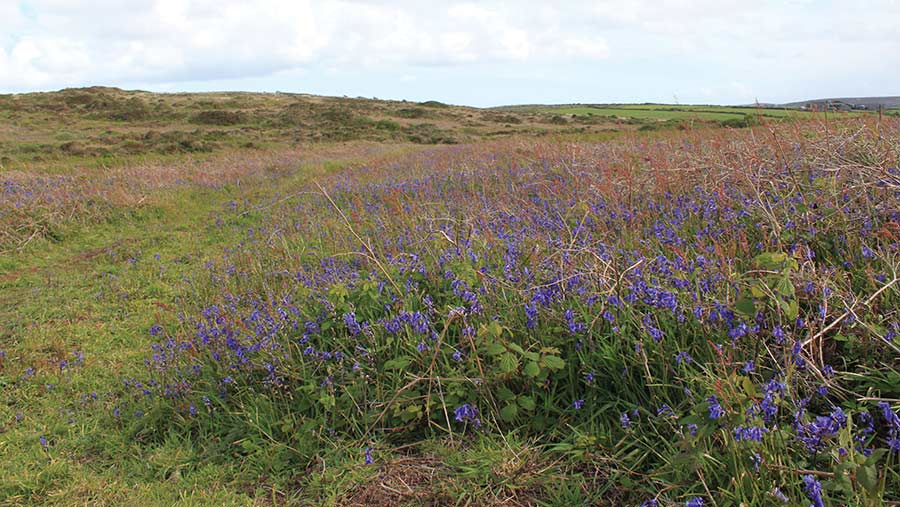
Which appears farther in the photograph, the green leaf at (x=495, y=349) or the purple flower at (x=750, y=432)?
the green leaf at (x=495, y=349)

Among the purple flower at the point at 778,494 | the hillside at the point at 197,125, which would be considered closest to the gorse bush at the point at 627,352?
the purple flower at the point at 778,494

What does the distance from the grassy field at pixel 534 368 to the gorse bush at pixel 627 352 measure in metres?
0.02

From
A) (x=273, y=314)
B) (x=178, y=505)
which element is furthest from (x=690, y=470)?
(x=273, y=314)

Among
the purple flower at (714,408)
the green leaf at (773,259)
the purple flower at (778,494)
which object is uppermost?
the green leaf at (773,259)

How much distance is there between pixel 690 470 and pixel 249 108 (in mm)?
47799

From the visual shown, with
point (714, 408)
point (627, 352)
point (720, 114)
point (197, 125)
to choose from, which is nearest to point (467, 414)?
point (627, 352)

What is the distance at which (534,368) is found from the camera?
2.45 metres

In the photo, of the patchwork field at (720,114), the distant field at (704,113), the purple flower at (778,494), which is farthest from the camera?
the distant field at (704,113)

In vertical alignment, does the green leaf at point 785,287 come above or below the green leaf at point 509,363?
above

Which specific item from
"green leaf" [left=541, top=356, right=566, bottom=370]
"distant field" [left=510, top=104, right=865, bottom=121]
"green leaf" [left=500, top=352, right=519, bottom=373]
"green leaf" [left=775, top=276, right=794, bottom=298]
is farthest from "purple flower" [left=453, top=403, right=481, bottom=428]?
"distant field" [left=510, top=104, right=865, bottom=121]

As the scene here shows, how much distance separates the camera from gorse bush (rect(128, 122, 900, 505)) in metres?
1.96

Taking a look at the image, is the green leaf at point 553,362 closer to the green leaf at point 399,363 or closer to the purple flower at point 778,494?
the green leaf at point 399,363

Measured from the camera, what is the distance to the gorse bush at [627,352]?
1.96 meters

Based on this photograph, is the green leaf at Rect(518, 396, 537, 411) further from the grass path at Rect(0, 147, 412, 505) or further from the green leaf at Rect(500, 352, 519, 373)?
the grass path at Rect(0, 147, 412, 505)
